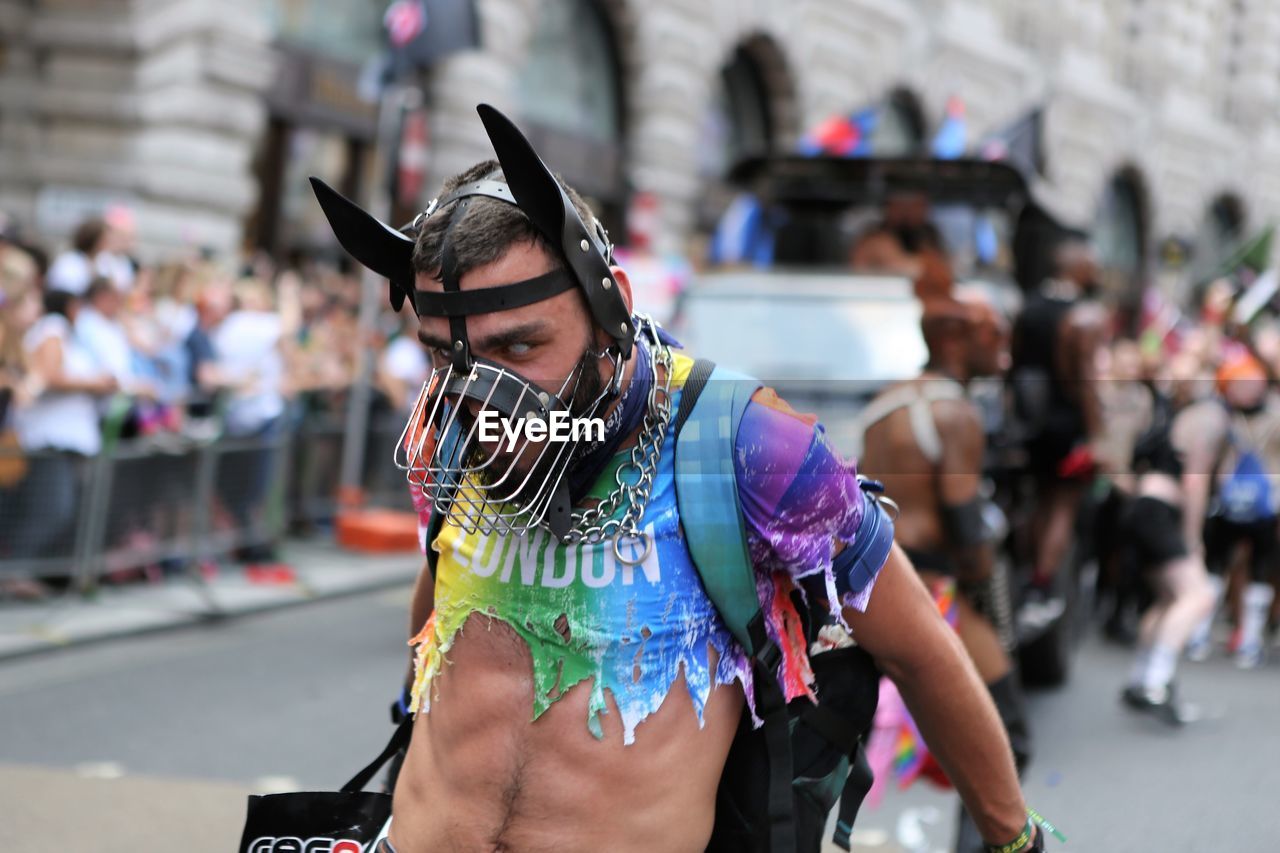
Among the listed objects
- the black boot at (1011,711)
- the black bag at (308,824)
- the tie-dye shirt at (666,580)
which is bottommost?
the black boot at (1011,711)

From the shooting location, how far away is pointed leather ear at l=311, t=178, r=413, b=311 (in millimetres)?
1811

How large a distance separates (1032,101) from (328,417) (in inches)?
837

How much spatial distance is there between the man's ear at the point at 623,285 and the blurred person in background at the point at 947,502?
244cm

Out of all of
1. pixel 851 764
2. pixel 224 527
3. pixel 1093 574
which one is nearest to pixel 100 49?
pixel 224 527

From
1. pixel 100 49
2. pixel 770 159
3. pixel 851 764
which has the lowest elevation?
pixel 851 764

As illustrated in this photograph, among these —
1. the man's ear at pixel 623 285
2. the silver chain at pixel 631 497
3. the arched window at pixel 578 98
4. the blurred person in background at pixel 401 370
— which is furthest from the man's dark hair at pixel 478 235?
the arched window at pixel 578 98

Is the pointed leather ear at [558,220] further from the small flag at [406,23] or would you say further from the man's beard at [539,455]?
the small flag at [406,23]

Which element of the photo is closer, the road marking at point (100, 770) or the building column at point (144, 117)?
the road marking at point (100, 770)

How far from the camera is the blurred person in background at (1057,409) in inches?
291

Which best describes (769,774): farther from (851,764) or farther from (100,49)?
(100,49)

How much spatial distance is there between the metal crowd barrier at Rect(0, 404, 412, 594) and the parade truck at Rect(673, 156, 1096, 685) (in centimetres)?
307

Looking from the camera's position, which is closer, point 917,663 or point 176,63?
point 917,663

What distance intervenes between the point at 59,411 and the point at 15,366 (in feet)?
1.09

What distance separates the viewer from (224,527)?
349 inches
